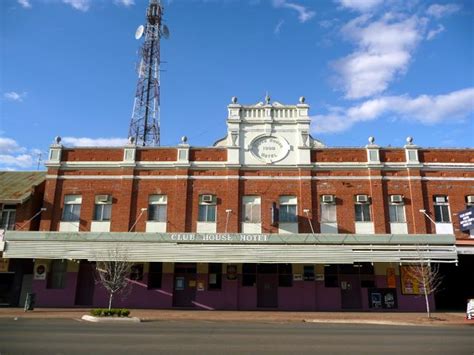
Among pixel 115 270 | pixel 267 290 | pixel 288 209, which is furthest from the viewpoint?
pixel 288 209

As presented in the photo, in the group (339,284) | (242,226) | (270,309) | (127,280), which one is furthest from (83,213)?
(339,284)

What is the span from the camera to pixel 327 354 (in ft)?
34.7

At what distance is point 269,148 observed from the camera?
2788 centimetres

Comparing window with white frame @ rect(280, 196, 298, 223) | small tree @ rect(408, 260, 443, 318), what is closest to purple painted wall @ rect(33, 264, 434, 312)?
small tree @ rect(408, 260, 443, 318)

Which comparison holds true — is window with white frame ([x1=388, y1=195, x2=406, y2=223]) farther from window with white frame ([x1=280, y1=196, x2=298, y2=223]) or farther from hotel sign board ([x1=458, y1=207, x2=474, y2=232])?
window with white frame ([x1=280, y1=196, x2=298, y2=223])

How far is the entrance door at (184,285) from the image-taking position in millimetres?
25828

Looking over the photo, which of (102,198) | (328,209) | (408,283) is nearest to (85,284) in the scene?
(102,198)

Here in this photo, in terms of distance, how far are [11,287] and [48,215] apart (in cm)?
502

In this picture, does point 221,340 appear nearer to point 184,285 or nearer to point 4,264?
point 184,285

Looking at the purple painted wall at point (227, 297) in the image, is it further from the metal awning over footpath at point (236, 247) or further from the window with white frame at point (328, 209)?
the window with white frame at point (328, 209)

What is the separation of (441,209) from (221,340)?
19.4 meters

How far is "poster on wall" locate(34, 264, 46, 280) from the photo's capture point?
2616 centimetres

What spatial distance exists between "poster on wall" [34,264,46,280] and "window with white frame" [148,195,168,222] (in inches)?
283

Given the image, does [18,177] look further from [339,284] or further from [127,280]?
[339,284]
